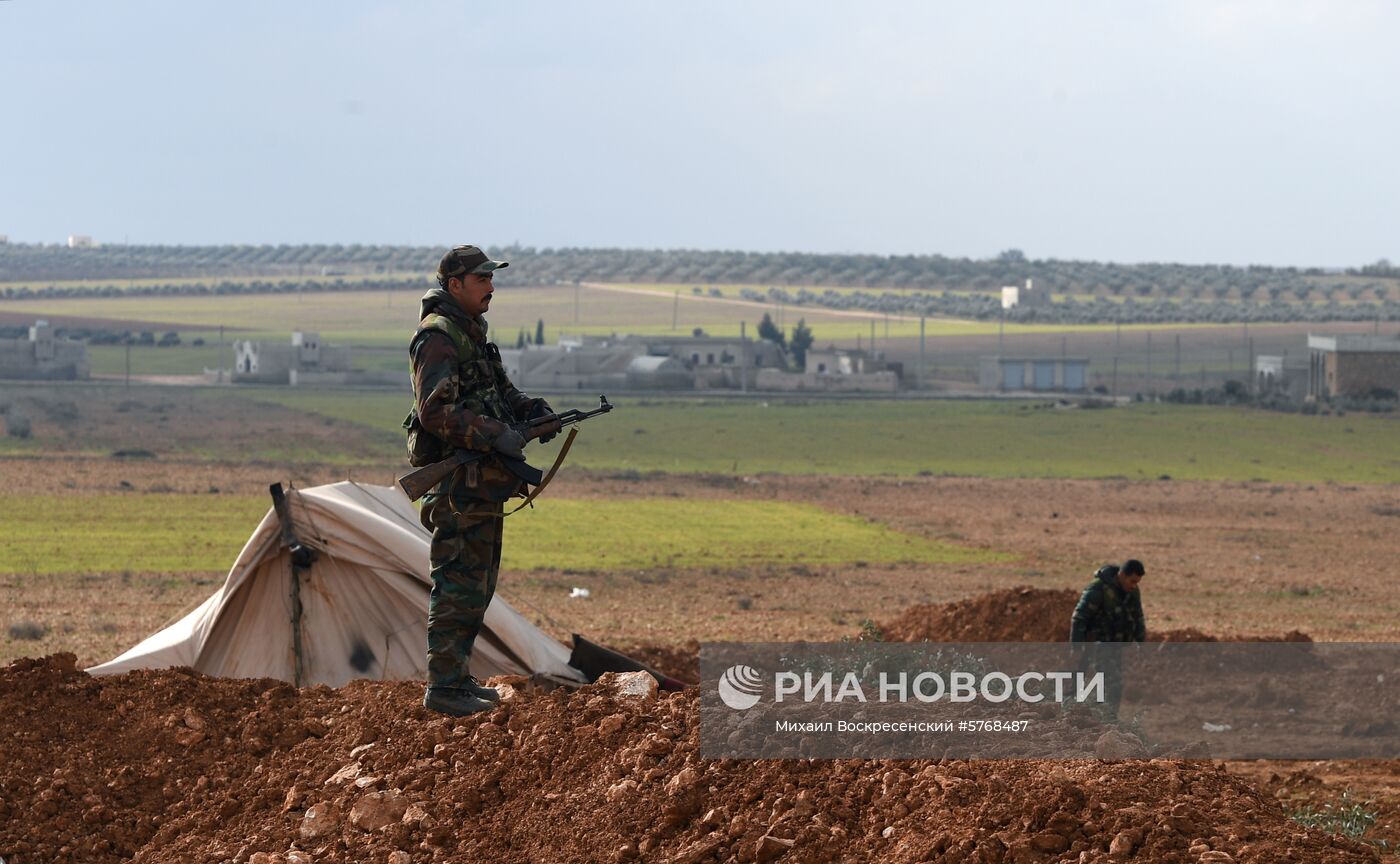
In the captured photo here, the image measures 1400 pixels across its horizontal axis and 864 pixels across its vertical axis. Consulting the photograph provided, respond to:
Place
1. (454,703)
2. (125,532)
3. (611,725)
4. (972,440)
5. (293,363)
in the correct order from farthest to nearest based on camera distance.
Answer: (293,363), (972,440), (125,532), (454,703), (611,725)

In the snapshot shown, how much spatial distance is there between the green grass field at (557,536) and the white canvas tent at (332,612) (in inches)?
506

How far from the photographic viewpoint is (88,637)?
14.9 metres

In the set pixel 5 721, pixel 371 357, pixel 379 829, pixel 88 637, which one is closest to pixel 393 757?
pixel 379 829

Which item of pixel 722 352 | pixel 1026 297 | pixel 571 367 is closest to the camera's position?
pixel 571 367

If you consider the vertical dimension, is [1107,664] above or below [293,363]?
below

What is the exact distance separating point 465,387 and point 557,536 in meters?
21.5

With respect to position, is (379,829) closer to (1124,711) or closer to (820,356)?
(1124,711)

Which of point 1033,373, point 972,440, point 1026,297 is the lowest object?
point 972,440

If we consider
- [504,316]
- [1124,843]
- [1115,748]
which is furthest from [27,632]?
[504,316]

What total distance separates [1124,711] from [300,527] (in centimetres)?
648

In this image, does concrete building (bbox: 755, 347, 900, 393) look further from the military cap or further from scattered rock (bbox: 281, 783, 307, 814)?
scattered rock (bbox: 281, 783, 307, 814)

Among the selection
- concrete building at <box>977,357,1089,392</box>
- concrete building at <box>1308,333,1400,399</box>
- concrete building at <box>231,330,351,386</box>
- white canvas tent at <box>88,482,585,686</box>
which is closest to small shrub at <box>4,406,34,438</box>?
concrete building at <box>231,330,351,386</box>

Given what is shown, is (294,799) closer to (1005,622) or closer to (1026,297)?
(1005,622)

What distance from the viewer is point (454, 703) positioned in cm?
678
